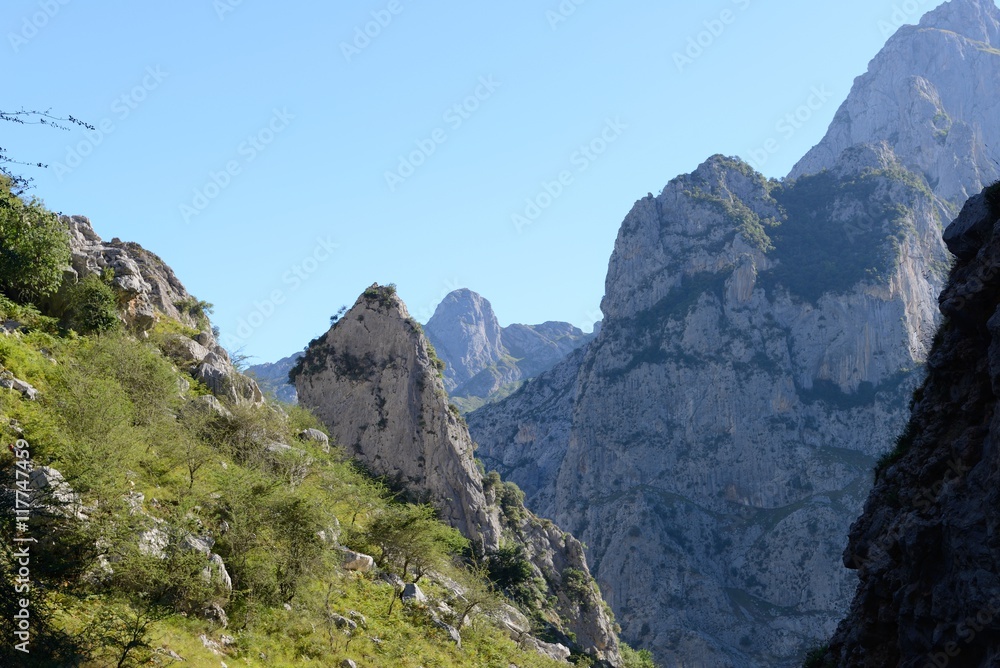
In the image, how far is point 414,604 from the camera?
134 ft

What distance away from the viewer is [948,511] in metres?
19.7

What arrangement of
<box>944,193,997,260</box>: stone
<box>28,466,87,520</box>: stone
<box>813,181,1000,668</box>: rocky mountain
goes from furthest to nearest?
1. <box>944,193,997,260</box>: stone
2. <box>28,466,87,520</box>: stone
3. <box>813,181,1000,668</box>: rocky mountain

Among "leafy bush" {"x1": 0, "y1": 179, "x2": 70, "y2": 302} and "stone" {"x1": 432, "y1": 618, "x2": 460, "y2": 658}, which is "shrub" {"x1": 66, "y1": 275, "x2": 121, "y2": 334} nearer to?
"leafy bush" {"x1": 0, "y1": 179, "x2": 70, "y2": 302}

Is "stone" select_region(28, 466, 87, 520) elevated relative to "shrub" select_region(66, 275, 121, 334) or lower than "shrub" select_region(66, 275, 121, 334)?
lower

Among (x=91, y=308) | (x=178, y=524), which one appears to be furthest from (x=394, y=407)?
(x=178, y=524)

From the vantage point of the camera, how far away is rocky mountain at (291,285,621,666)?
261 feet

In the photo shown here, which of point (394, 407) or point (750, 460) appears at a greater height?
point (750, 460)

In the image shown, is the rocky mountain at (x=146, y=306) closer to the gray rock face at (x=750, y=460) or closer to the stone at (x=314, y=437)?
the stone at (x=314, y=437)

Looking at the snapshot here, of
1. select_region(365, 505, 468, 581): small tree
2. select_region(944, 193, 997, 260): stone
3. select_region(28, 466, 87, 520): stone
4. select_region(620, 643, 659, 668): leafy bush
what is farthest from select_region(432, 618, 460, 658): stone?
select_region(620, 643, 659, 668): leafy bush

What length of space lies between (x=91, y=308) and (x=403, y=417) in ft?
141

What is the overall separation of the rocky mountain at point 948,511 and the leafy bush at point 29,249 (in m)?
30.7

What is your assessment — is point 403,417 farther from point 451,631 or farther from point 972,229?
point 972,229

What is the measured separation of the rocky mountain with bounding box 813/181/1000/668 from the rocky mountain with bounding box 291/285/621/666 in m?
56.0

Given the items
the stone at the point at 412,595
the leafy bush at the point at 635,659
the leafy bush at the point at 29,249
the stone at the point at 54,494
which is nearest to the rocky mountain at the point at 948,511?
the stone at the point at 412,595
